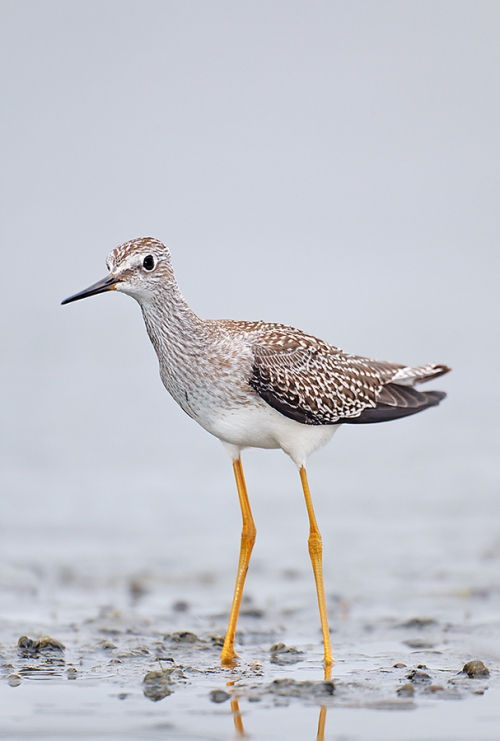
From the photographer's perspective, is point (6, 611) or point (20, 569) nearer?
point (6, 611)

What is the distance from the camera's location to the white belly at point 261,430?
8398mm

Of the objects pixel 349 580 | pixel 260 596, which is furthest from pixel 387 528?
pixel 260 596

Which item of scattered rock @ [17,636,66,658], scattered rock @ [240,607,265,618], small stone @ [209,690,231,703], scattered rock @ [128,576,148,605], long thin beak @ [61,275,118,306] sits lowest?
small stone @ [209,690,231,703]

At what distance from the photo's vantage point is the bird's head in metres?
8.14

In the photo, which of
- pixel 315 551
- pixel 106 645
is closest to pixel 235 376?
pixel 315 551

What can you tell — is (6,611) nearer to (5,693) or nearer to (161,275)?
(5,693)

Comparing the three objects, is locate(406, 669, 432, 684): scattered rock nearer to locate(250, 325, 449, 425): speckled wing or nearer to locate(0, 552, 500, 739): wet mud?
locate(0, 552, 500, 739): wet mud

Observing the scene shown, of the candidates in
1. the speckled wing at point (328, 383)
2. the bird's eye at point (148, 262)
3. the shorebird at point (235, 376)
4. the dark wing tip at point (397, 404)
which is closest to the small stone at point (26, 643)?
the shorebird at point (235, 376)

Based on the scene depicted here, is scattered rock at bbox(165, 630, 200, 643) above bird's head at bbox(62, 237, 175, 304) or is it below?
below

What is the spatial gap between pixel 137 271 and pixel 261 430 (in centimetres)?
158

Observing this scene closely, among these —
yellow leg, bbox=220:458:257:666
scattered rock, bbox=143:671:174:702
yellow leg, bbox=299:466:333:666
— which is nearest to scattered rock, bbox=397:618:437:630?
yellow leg, bbox=299:466:333:666

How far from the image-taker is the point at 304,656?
8.36m

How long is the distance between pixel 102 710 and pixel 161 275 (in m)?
3.38

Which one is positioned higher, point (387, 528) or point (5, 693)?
point (387, 528)
